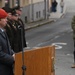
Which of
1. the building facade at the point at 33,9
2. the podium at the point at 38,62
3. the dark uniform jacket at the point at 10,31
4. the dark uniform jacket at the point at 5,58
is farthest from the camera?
the building facade at the point at 33,9

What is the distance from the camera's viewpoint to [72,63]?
15156 mm

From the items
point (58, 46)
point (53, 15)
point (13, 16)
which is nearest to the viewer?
point (13, 16)

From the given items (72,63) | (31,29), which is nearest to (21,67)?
(72,63)

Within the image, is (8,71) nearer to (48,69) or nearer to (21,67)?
(21,67)

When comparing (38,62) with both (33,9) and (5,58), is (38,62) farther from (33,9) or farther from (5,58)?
(33,9)

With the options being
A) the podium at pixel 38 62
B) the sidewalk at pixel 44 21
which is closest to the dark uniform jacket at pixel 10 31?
the podium at pixel 38 62

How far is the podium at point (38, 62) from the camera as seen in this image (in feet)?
21.6

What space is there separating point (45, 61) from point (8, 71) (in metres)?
0.61

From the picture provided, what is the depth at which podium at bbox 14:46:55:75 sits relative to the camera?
6.58 meters

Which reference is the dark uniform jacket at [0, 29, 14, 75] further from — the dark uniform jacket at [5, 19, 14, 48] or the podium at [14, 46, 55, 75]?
the dark uniform jacket at [5, 19, 14, 48]

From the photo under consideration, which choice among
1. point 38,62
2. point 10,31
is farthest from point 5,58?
point 10,31

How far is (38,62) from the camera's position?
21.8ft

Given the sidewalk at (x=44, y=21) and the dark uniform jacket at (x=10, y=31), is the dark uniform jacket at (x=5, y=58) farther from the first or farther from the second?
the sidewalk at (x=44, y=21)

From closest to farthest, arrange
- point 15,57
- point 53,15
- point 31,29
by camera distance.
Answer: point 15,57
point 31,29
point 53,15
